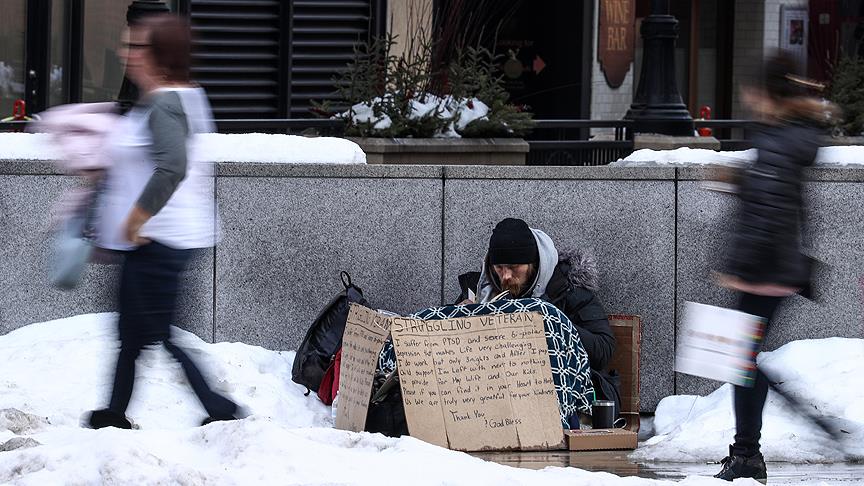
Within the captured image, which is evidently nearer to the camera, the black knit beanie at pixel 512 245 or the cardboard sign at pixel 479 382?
the cardboard sign at pixel 479 382

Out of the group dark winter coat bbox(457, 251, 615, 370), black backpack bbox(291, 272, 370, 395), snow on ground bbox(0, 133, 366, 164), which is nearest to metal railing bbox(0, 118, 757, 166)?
snow on ground bbox(0, 133, 366, 164)

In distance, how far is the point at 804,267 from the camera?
551 centimetres

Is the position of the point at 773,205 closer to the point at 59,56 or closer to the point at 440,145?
the point at 440,145

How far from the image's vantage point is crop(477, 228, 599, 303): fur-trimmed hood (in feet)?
23.8

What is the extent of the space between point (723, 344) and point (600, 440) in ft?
4.74

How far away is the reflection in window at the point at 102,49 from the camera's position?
11992mm

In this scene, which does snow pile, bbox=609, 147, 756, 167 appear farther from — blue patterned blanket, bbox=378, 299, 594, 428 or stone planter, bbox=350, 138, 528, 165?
stone planter, bbox=350, 138, 528, 165

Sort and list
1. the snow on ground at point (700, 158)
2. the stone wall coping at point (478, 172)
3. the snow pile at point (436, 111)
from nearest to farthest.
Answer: the stone wall coping at point (478, 172)
the snow on ground at point (700, 158)
the snow pile at point (436, 111)

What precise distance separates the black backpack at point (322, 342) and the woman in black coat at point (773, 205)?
239 centimetres

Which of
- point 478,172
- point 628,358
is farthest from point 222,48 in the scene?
point 628,358

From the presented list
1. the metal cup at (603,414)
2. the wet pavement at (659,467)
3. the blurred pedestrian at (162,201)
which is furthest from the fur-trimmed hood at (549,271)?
the blurred pedestrian at (162,201)

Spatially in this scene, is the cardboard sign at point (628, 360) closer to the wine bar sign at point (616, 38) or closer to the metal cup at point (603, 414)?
the metal cup at point (603, 414)

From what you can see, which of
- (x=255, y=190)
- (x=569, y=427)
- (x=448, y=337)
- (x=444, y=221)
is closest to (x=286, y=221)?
(x=255, y=190)

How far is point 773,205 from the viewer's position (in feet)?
17.8
